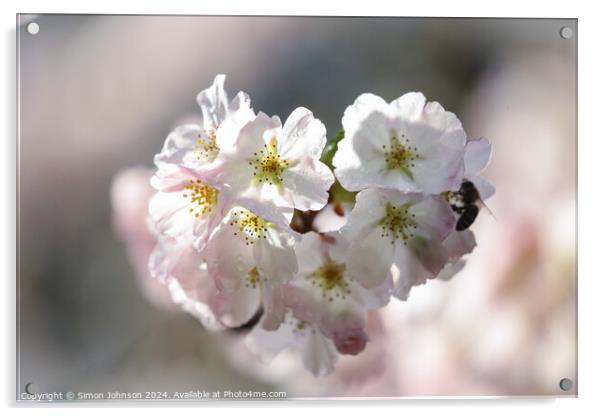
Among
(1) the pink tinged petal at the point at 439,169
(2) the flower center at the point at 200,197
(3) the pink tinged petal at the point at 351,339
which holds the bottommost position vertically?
(3) the pink tinged petal at the point at 351,339

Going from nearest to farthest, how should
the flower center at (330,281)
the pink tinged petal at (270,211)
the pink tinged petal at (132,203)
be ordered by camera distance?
the pink tinged petal at (270,211) < the flower center at (330,281) < the pink tinged petal at (132,203)

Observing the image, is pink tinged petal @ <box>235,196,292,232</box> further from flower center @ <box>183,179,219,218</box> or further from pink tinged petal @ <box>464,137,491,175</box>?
pink tinged petal @ <box>464,137,491,175</box>

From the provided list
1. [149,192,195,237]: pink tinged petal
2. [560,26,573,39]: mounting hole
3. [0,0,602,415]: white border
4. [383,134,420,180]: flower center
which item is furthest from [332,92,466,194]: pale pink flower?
[560,26,573,39]: mounting hole

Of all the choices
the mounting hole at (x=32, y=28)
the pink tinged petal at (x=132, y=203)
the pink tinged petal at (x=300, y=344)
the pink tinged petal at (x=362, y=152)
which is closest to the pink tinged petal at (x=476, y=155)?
the pink tinged petal at (x=362, y=152)

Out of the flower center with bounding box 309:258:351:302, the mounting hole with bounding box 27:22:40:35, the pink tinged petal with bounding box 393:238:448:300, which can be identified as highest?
the mounting hole with bounding box 27:22:40:35

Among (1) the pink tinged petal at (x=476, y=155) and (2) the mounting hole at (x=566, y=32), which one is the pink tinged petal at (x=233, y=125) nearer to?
(1) the pink tinged petal at (x=476, y=155)

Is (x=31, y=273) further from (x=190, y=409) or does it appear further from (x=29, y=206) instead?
(x=190, y=409)

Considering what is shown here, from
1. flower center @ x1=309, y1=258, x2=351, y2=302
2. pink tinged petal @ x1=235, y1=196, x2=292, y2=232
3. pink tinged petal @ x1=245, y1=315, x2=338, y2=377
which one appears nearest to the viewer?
pink tinged petal @ x1=235, y1=196, x2=292, y2=232

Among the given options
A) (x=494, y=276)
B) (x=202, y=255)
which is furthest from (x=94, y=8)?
(x=494, y=276)
